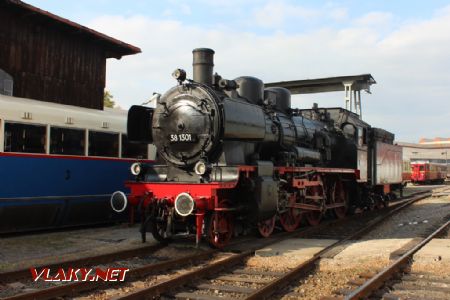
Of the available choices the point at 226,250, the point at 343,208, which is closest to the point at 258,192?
the point at 226,250

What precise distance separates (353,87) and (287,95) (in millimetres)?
14158

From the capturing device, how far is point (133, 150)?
40.2ft

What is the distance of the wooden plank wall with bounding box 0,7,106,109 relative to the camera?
13633 mm

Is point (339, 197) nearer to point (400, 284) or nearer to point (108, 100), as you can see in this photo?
point (400, 284)

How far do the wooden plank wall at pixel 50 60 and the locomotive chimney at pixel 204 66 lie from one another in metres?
A: 7.20

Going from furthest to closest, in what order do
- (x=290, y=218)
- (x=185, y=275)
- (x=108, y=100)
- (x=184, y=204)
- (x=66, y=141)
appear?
(x=108, y=100)
(x=290, y=218)
(x=66, y=141)
(x=184, y=204)
(x=185, y=275)

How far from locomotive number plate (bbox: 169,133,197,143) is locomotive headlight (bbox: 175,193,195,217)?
1.34 meters

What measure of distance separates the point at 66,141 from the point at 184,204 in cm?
425

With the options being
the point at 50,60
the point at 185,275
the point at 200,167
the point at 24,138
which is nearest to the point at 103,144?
the point at 24,138

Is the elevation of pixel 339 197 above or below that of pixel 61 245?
above

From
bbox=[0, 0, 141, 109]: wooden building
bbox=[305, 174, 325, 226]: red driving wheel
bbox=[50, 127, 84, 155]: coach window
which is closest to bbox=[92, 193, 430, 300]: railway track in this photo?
bbox=[305, 174, 325, 226]: red driving wheel

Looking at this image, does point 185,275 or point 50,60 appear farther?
point 50,60

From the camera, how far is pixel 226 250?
823 centimetres

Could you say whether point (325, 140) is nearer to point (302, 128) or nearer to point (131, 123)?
point (302, 128)
